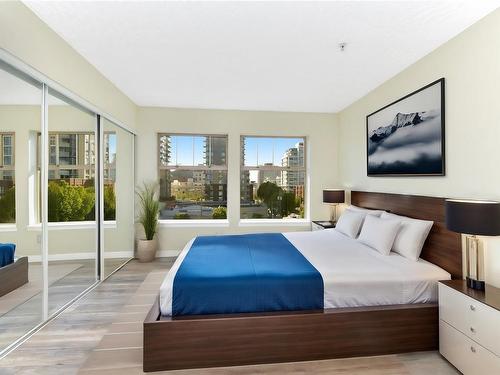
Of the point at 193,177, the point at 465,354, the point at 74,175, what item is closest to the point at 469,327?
the point at 465,354

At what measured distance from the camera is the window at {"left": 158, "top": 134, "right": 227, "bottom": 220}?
4.79 metres

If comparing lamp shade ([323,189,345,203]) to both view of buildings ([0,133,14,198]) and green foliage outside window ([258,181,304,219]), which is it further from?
view of buildings ([0,133,14,198])

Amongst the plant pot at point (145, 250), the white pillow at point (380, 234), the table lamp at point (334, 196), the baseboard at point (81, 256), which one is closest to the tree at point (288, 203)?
the table lamp at point (334, 196)

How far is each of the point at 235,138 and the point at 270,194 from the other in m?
1.23

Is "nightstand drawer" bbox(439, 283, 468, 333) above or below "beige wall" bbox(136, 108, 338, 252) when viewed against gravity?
below

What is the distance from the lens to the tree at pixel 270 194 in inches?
196

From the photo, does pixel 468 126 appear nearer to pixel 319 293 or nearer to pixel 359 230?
pixel 359 230

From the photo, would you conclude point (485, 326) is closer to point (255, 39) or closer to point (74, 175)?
point (255, 39)

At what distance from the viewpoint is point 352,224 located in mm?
3340

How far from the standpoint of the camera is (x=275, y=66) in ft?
9.64

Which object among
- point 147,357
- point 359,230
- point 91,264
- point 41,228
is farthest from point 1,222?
point 359,230

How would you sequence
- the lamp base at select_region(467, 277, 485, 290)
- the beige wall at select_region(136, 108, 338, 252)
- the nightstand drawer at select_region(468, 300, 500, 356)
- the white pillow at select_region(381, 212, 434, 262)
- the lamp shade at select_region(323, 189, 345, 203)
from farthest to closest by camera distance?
1. the beige wall at select_region(136, 108, 338, 252)
2. the lamp shade at select_region(323, 189, 345, 203)
3. the white pillow at select_region(381, 212, 434, 262)
4. the lamp base at select_region(467, 277, 485, 290)
5. the nightstand drawer at select_region(468, 300, 500, 356)

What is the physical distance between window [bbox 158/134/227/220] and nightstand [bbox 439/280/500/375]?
11.6 feet

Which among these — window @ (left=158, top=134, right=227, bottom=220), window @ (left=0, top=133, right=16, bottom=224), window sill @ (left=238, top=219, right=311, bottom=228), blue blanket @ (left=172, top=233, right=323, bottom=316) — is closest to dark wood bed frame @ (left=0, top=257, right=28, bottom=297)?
window @ (left=0, top=133, right=16, bottom=224)
